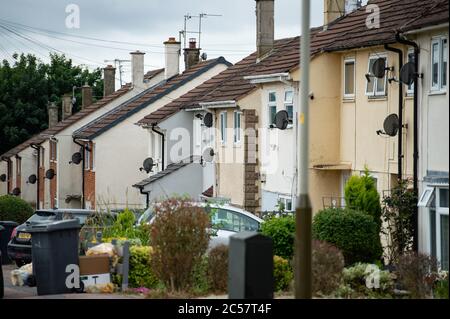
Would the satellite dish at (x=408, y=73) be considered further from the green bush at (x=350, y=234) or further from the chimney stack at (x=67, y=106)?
the chimney stack at (x=67, y=106)

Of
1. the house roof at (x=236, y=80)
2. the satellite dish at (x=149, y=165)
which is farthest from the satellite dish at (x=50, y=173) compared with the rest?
the satellite dish at (x=149, y=165)

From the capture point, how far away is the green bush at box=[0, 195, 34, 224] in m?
38.9

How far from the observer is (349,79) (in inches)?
1189

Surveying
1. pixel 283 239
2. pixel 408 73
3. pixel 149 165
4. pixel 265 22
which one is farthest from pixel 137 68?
pixel 283 239

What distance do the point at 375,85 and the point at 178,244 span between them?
35.2 feet

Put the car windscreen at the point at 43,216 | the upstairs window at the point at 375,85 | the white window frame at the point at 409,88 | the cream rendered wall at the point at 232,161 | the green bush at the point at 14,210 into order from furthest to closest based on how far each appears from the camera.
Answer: the green bush at the point at 14,210
the cream rendered wall at the point at 232,161
the car windscreen at the point at 43,216
the upstairs window at the point at 375,85
the white window frame at the point at 409,88

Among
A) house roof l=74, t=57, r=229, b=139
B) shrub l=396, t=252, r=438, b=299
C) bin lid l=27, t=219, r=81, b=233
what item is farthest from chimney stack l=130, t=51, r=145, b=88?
shrub l=396, t=252, r=438, b=299

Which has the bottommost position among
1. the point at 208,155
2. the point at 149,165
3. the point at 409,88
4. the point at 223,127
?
the point at 149,165

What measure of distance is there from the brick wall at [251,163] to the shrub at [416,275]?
18595 millimetres

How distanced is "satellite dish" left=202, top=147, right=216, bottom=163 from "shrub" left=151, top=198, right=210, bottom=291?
22557 mm

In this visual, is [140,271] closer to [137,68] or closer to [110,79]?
[137,68]

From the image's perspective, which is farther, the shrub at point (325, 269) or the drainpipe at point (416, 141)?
the drainpipe at point (416, 141)

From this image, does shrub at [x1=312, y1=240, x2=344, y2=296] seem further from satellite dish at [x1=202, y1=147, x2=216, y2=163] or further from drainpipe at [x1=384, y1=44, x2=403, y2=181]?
satellite dish at [x1=202, y1=147, x2=216, y2=163]

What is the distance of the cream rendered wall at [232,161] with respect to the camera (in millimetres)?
37438
